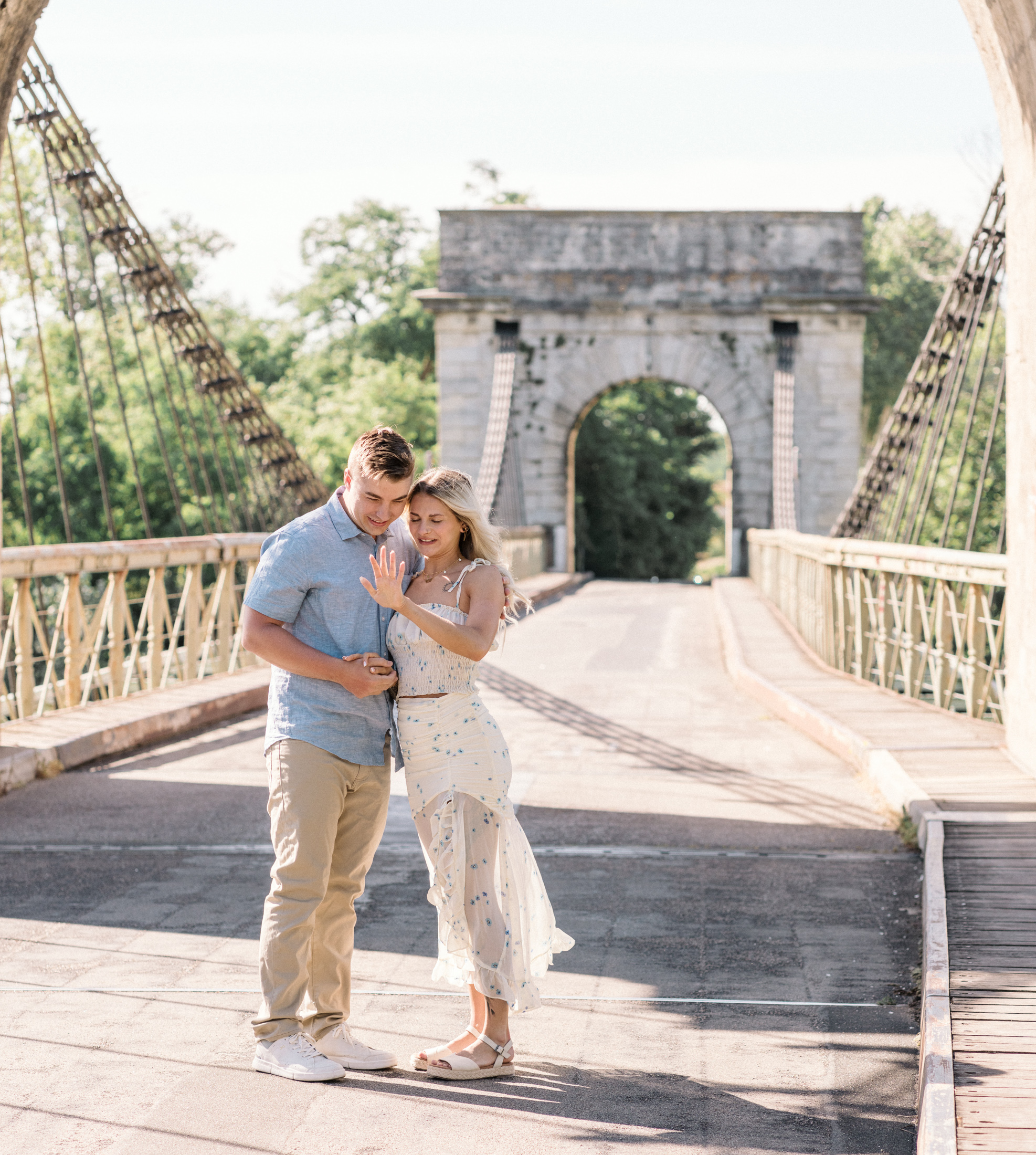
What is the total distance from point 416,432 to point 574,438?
8006 mm

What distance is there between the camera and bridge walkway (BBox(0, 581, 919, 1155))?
2.72 meters

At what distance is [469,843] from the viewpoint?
3.02m

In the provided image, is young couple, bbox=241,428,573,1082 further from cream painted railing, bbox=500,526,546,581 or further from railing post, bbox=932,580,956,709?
cream painted railing, bbox=500,526,546,581

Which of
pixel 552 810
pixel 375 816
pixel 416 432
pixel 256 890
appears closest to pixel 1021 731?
pixel 552 810

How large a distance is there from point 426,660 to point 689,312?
81.3ft

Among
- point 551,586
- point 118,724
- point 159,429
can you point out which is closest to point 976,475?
point 551,586

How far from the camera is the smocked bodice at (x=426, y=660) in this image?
118 inches

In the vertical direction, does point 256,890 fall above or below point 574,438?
below

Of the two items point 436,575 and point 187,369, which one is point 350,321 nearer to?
point 187,369

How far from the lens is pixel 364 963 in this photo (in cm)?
372

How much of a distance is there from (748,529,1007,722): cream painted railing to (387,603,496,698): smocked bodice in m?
3.84

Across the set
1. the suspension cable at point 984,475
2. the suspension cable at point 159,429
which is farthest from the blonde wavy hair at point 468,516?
the suspension cable at point 159,429

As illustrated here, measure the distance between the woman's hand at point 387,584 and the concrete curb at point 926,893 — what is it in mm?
1371

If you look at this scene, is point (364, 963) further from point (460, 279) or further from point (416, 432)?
point (416, 432)
